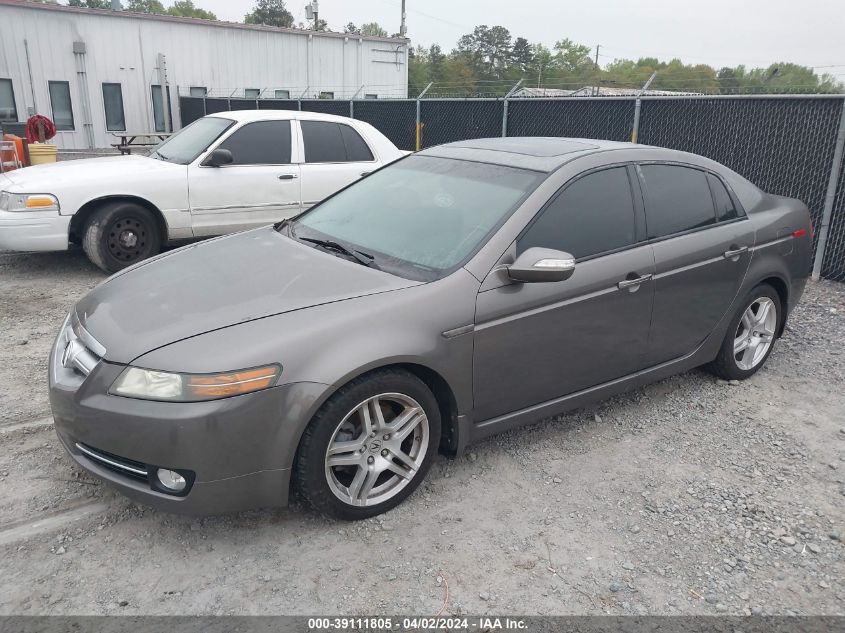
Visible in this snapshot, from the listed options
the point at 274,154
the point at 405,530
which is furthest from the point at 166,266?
the point at 274,154

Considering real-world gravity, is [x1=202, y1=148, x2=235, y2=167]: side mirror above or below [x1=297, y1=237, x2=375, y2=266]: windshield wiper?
above

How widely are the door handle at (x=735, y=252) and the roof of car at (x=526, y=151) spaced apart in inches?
34.0

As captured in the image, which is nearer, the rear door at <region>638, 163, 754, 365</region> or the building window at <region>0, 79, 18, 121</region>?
the rear door at <region>638, 163, 754, 365</region>

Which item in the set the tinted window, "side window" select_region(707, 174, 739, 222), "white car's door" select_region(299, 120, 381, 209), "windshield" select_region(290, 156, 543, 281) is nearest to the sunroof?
"windshield" select_region(290, 156, 543, 281)

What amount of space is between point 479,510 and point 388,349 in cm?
94

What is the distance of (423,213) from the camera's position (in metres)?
3.69

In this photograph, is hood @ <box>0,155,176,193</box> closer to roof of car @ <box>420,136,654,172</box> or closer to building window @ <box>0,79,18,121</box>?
roof of car @ <box>420,136,654,172</box>

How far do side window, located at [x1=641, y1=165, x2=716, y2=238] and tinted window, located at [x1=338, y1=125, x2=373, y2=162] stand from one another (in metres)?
4.65

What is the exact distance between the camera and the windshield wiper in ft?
11.2

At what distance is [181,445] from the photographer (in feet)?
8.54

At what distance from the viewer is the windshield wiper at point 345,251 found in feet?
11.2

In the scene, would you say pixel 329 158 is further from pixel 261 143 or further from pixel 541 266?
pixel 541 266

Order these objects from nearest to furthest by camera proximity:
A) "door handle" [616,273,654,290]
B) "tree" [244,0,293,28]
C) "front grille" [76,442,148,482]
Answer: "front grille" [76,442,148,482], "door handle" [616,273,654,290], "tree" [244,0,293,28]

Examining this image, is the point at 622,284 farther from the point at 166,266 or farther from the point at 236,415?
the point at 166,266
